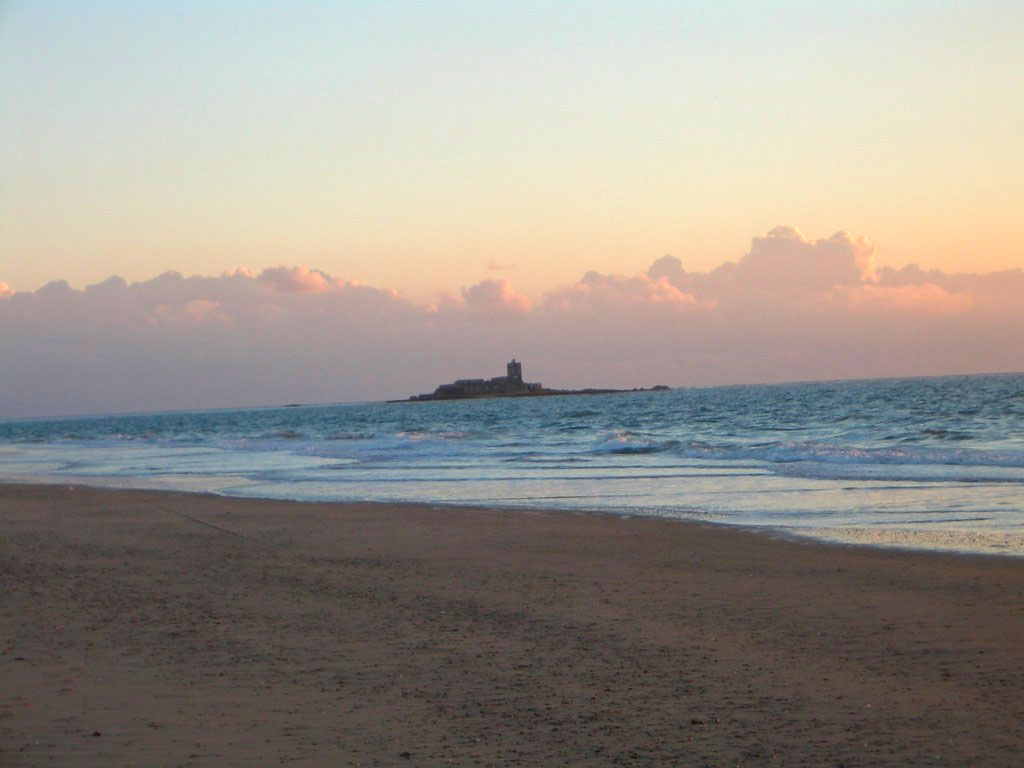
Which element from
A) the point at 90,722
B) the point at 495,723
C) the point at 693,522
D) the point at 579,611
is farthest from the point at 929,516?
the point at 90,722

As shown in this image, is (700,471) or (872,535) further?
(700,471)

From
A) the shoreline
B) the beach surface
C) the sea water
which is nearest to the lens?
the beach surface

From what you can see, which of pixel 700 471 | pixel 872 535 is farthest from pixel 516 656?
pixel 700 471

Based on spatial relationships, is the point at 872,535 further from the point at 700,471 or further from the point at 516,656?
the point at 700,471

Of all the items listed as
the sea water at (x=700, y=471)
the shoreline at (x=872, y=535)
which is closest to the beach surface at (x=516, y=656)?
the shoreline at (x=872, y=535)

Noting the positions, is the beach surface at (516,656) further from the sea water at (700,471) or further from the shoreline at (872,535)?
the sea water at (700,471)

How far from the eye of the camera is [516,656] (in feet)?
23.0

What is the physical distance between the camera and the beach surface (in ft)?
17.4

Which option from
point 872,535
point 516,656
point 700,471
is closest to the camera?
point 516,656

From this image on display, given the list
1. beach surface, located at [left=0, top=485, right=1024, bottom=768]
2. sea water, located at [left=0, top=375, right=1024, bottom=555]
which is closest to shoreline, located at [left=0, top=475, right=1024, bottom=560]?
sea water, located at [left=0, top=375, right=1024, bottom=555]

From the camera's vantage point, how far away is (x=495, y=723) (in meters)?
5.60

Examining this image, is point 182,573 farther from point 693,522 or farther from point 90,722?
point 693,522

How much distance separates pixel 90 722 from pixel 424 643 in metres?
2.45

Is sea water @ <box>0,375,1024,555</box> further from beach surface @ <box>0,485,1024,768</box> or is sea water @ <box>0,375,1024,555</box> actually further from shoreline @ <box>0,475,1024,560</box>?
beach surface @ <box>0,485,1024,768</box>
